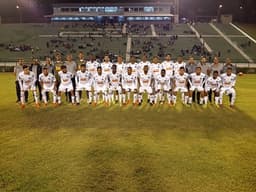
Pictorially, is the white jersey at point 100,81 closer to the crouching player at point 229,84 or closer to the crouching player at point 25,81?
the crouching player at point 25,81

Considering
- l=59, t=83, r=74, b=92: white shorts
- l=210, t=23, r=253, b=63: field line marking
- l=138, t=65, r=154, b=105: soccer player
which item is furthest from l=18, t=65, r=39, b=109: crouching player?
l=210, t=23, r=253, b=63: field line marking

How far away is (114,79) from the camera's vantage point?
55.0 ft

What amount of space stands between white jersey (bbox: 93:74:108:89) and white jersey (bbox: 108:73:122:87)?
274mm

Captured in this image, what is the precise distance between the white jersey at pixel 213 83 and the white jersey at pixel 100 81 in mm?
5426

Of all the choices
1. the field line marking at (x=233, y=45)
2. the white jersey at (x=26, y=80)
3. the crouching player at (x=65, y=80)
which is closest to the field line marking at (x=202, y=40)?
the field line marking at (x=233, y=45)

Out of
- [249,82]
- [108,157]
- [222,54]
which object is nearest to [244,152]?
[108,157]

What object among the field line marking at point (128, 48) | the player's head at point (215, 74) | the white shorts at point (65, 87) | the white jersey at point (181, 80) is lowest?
the white shorts at point (65, 87)

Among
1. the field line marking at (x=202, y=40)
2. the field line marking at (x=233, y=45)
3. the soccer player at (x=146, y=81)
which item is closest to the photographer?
the soccer player at (x=146, y=81)

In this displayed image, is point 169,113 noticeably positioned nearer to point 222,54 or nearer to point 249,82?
point 249,82

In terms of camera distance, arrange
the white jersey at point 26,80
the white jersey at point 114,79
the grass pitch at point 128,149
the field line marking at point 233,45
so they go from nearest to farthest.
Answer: the grass pitch at point 128,149 → the white jersey at point 26,80 → the white jersey at point 114,79 → the field line marking at point 233,45

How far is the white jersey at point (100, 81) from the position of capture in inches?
659

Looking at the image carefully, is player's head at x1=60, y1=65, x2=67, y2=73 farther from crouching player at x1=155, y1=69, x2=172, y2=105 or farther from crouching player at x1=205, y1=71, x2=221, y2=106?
A: crouching player at x1=205, y1=71, x2=221, y2=106

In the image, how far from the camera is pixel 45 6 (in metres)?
69.3

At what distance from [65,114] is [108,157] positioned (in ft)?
18.8
